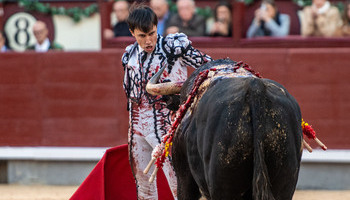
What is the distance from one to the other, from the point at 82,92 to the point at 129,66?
9.95ft

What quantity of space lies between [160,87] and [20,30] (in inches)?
201

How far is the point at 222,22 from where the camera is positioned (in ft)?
22.6

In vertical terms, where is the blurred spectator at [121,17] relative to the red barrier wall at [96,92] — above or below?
above

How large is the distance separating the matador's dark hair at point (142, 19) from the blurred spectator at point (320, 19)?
3292mm

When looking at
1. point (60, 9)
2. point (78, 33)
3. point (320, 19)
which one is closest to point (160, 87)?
point (320, 19)

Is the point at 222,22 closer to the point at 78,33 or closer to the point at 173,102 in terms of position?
the point at 78,33

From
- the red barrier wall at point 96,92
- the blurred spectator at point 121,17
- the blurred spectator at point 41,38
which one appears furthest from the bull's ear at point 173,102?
the blurred spectator at point 41,38

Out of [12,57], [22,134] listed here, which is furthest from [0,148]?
[12,57]

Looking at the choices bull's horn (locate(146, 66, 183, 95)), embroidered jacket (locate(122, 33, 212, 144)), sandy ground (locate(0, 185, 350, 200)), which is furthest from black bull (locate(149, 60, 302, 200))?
sandy ground (locate(0, 185, 350, 200))

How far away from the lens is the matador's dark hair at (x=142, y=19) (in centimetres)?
374

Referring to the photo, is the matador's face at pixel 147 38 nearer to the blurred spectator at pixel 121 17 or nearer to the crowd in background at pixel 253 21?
the crowd in background at pixel 253 21

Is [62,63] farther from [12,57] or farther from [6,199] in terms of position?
[6,199]

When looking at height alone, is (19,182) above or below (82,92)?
below

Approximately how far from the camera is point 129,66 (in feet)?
13.3
